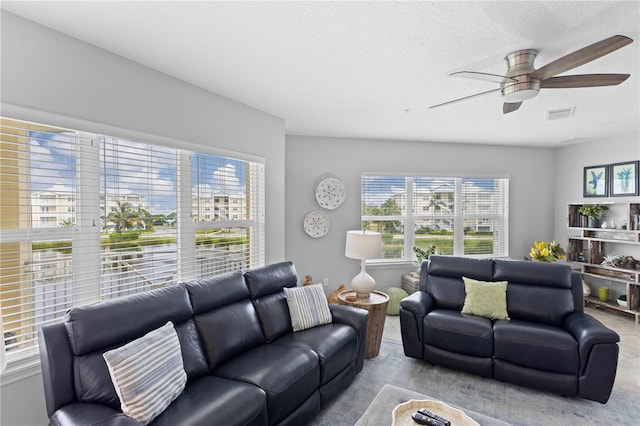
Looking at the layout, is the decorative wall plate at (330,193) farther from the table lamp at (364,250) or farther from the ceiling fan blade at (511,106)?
the ceiling fan blade at (511,106)

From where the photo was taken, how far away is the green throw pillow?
3195mm

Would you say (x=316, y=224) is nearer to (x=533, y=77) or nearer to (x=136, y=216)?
(x=136, y=216)

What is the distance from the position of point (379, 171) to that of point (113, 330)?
424 centimetres

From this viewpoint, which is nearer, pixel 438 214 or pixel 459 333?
pixel 459 333

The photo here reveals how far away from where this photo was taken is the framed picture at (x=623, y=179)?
4699mm

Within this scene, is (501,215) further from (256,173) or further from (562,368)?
(256,173)

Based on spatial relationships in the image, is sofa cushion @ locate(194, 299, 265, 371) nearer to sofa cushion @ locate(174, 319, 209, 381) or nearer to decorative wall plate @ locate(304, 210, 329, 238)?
sofa cushion @ locate(174, 319, 209, 381)

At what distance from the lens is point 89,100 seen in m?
2.28

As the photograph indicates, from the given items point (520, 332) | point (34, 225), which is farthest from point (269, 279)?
point (520, 332)

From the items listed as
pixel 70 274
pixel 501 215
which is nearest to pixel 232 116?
pixel 70 274

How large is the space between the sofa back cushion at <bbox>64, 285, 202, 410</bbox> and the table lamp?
5.74ft

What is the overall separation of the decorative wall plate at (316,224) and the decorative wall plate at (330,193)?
16 centimetres

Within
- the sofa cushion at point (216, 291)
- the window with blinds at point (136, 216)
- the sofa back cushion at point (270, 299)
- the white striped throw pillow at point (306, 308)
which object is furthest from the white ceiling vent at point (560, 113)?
the window with blinds at point (136, 216)

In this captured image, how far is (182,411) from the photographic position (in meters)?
1.72
